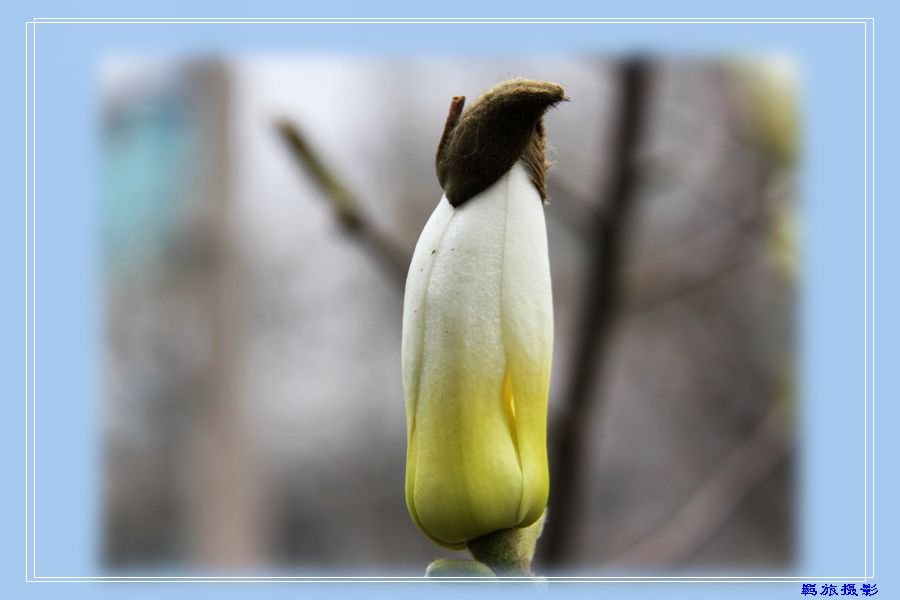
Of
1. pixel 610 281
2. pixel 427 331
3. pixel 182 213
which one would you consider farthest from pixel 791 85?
pixel 182 213

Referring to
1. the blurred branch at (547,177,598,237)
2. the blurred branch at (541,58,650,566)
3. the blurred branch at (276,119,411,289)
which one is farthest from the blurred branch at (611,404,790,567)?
the blurred branch at (276,119,411,289)

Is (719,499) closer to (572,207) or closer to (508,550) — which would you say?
(572,207)

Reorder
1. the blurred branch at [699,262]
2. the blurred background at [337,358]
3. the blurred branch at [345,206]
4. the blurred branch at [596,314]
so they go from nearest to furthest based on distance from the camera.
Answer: the blurred branch at [345,206], the blurred branch at [596,314], the blurred branch at [699,262], the blurred background at [337,358]

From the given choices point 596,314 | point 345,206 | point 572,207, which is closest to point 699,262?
point 572,207

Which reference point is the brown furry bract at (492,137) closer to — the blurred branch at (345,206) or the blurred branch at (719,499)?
the blurred branch at (345,206)

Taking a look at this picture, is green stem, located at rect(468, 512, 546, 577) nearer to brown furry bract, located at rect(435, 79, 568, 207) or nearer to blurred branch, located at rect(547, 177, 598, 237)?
brown furry bract, located at rect(435, 79, 568, 207)

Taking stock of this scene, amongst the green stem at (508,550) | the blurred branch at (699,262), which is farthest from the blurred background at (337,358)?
the green stem at (508,550)
